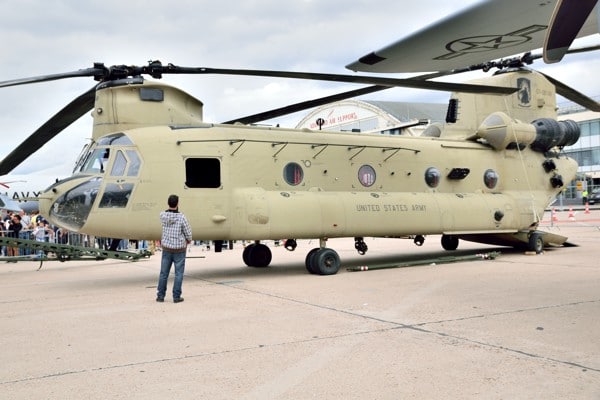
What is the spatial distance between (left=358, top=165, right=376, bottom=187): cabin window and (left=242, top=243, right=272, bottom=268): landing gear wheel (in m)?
2.97

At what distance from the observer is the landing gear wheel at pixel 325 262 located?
11.7m

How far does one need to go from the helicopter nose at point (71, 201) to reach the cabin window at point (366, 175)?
19.1 feet

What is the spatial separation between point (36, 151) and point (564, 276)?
1101 centimetres

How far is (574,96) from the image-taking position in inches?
601

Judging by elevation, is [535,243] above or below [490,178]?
below

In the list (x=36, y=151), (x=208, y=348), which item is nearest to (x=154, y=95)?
(x=36, y=151)

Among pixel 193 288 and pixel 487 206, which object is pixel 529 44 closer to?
pixel 193 288

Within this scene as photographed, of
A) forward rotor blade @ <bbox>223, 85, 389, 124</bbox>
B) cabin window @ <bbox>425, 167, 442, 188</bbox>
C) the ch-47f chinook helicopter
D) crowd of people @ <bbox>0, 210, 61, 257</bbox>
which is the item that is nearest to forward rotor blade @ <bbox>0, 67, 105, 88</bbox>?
the ch-47f chinook helicopter

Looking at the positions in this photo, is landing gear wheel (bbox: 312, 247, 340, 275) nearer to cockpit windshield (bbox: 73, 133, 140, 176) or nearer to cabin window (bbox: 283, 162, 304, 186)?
cabin window (bbox: 283, 162, 304, 186)

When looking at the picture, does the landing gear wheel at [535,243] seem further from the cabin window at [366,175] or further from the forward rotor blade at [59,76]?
the forward rotor blade at [59,76]

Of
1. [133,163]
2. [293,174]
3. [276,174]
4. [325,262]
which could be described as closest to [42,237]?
[133,163]

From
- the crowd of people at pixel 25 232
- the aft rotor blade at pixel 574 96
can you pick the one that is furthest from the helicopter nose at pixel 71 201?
the aft rotor blade at pixel 574 96

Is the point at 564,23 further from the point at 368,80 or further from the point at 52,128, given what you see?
the point at 52,128

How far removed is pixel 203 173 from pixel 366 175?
3986 mm
